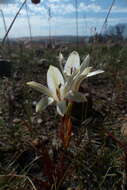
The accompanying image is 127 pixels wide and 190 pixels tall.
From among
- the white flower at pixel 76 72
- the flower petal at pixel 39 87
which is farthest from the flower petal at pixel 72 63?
the flower petal at pixel 39 87

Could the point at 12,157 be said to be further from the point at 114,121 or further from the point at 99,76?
the point at 99,76

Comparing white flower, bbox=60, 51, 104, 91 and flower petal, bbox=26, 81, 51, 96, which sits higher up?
white flower, bbox=60, 51, 104, 91

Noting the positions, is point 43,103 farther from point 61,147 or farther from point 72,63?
point 61,147

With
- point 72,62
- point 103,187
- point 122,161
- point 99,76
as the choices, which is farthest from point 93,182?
point 99,76

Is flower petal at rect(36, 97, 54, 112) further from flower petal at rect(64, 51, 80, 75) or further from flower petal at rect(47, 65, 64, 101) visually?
flower petal at rect(64, 51, 80, 75)

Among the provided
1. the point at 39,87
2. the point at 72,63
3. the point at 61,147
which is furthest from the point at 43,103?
the point at 61,147

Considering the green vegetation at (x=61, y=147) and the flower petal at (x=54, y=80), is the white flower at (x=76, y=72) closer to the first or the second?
the flower petal at (x=54, y=80)

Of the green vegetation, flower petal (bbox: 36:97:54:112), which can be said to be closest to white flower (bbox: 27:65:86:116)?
flower petal (bbox: 36:97:54:112)
